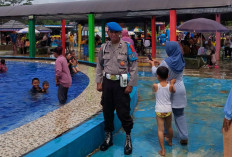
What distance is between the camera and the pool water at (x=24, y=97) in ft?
21.0

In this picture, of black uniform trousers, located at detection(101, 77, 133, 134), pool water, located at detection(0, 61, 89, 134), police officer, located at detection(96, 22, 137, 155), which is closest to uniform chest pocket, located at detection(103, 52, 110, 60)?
police officer, located at detection(96, 22, 137, 155)

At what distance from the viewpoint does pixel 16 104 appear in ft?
26.0

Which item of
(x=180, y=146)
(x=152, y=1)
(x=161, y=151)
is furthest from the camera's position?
(x=152, y=1)

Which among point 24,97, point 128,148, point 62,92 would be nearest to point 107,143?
point 128,148

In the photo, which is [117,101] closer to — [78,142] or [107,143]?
[107,143]

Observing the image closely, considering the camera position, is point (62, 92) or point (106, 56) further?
point (62, 92)

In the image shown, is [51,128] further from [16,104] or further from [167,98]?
[16,104]

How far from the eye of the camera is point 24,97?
28.9ft

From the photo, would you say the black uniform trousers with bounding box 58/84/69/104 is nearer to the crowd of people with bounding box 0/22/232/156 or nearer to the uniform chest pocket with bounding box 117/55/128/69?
the crowd of people with bounding box 0/22/232/156

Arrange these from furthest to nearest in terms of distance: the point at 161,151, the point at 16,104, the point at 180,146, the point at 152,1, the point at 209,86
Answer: the point at 152,1
the point at 209,86
the point at 16,104
the point at 180,146
the point at 161,151

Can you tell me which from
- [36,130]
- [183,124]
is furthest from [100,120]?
[183,124]

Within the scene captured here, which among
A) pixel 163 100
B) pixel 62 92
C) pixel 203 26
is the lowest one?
pixel 62 92

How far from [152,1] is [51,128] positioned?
1245 centimetres

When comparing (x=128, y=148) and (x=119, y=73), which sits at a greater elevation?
(x=119, y=73)
